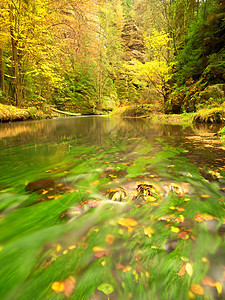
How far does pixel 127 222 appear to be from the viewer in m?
1.47

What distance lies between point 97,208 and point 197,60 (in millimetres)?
12352

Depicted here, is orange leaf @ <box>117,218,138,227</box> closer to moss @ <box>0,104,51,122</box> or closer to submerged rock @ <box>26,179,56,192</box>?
submerged rock @ <box>26,179,56,192</box>

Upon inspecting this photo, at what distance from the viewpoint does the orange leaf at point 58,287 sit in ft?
3.01

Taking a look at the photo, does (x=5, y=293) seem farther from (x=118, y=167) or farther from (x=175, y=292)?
(x=118, y=167)

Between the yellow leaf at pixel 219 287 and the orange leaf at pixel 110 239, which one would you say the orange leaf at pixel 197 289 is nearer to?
the yellow leaf at pixel 219 287

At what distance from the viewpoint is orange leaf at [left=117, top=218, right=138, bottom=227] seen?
1.44 metres

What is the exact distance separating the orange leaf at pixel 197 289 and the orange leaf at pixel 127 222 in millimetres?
582

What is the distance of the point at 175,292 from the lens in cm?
91

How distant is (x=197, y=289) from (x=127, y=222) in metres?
0.66

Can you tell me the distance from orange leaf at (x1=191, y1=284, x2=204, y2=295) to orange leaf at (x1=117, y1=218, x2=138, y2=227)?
58 cm

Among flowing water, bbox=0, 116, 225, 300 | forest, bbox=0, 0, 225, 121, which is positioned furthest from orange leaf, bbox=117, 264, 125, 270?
forest, bbox=0, 0, 225, 121

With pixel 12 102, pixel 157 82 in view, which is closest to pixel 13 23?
pixel 12 102

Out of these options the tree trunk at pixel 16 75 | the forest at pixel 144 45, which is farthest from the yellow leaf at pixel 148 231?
the tree trunk at pixel 16 75

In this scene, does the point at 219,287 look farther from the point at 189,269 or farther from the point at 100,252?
the point at 100,252
